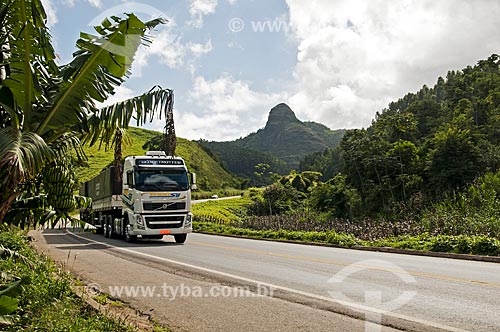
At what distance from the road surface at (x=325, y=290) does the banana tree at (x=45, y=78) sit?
10.3ft

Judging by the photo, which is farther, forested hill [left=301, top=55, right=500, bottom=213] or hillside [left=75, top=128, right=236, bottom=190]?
hillside [left=75, top=128, right=236, bottom=190]

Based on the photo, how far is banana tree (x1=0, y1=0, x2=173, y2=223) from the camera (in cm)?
561

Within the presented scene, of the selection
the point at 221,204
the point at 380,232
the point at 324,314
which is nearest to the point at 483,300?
the point at 324,314

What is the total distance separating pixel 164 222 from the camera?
20.2 metres

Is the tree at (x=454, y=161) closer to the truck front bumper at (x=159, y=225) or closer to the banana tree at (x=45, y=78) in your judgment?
the truck front bumper at (x=159, y=225)

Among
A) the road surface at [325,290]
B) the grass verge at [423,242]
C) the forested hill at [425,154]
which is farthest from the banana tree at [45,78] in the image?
the forested hill at [425,154]

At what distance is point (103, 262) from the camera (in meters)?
14.1

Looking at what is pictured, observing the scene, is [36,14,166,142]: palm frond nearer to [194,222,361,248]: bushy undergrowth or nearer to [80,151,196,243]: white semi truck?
[80,151,196,243]: white semi truck

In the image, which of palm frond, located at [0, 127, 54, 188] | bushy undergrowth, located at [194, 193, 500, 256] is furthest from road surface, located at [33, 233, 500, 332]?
palm frond, located at [0, 127, 54, 188]

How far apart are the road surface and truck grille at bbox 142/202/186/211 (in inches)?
201

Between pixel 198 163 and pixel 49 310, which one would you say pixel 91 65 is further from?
pixel 198 163

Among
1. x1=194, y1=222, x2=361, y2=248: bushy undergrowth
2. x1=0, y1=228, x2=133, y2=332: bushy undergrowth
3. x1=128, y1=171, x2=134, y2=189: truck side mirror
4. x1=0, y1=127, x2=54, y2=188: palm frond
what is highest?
x1=128, y1=171, x2=134, y2=189: truck side mirror

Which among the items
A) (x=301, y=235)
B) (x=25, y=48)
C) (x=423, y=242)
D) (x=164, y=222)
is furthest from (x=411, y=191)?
(x=25, y=48)

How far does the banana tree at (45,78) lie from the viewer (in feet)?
18.4
